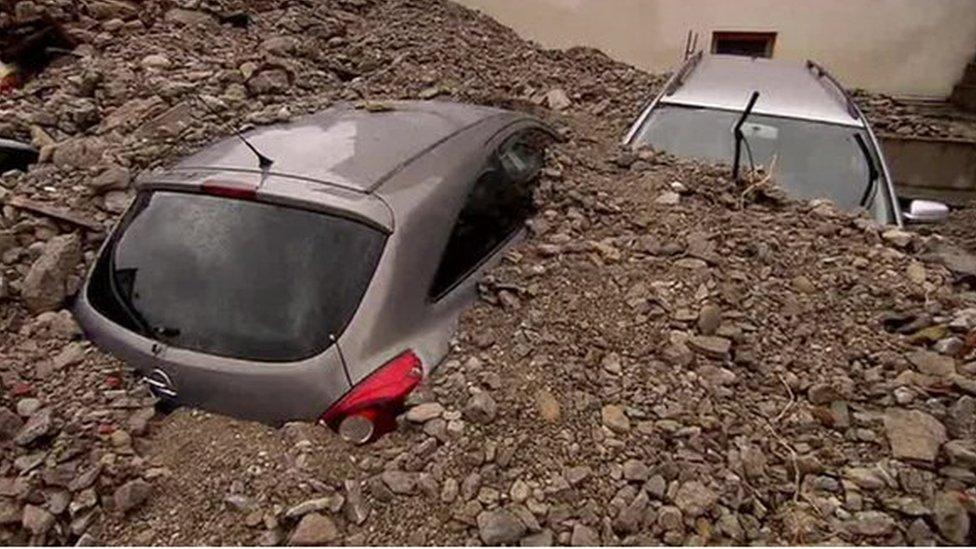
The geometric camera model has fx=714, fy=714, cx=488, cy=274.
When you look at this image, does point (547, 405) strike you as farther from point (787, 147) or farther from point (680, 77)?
point (680, 77)

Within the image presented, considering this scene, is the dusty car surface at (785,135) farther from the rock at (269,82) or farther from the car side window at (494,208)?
the rock at (269,82)

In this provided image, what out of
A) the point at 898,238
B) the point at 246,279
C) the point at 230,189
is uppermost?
the point at 230,189

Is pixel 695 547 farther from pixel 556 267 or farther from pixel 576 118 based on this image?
pixel 576 118

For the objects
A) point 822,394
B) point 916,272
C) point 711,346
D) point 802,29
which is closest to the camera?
point 822,394

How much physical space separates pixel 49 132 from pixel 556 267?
341 cm

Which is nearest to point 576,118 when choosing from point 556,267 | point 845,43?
point 556,267

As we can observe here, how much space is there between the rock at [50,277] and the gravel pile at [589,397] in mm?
13

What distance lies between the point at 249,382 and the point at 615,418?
131cm

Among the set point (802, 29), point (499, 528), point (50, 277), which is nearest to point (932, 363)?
point (499, 528)

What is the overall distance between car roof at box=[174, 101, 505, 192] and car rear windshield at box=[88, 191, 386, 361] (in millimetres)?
240

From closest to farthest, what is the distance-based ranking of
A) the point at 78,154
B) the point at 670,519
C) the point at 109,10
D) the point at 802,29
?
the point at 670,519, the point at 78,154, the point at 109,10, the point at 802,29

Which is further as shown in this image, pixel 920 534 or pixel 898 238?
pixel 898 238

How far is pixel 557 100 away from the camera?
5.73 meters

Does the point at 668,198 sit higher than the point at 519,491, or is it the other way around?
the point at 668,198
